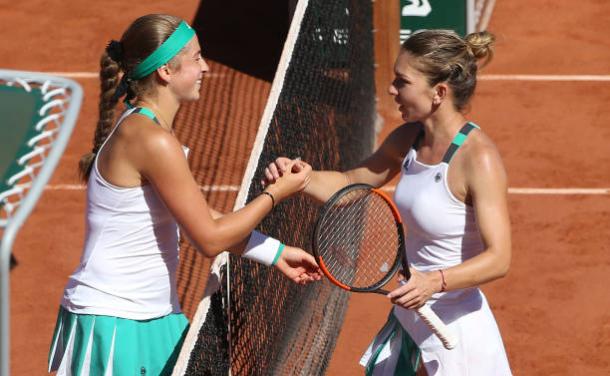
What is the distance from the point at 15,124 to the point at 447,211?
66.2 inches

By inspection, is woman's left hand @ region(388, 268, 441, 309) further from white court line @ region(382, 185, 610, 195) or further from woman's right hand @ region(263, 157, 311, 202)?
white court line @ region(382, 185, 610, 195)

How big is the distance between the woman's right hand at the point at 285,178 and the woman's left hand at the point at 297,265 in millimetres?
234


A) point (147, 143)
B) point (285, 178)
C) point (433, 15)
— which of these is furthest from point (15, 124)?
point (433, 15)

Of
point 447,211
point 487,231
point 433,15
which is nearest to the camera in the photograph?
point 487,231

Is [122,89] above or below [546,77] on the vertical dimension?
above

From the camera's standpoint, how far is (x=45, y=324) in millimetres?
6473

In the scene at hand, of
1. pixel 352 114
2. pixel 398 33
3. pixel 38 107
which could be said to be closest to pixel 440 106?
pixel 38 107

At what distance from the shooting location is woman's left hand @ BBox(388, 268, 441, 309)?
11.8 ft

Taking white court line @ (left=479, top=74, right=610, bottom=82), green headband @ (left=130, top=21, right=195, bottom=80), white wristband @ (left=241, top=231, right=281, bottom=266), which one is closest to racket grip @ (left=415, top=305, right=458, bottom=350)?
white wristband @ (left=241, top=231, right=281, bottom=266)

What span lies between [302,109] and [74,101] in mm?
3241

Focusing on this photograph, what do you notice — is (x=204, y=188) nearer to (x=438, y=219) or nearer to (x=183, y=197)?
(x=438, y=219)

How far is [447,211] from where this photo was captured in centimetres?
382

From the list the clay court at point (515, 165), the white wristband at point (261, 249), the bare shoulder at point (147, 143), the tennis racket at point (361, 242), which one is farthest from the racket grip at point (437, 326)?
the clay court at point (515, 165)

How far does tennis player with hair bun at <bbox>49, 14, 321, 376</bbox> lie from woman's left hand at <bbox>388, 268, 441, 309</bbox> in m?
0.53
